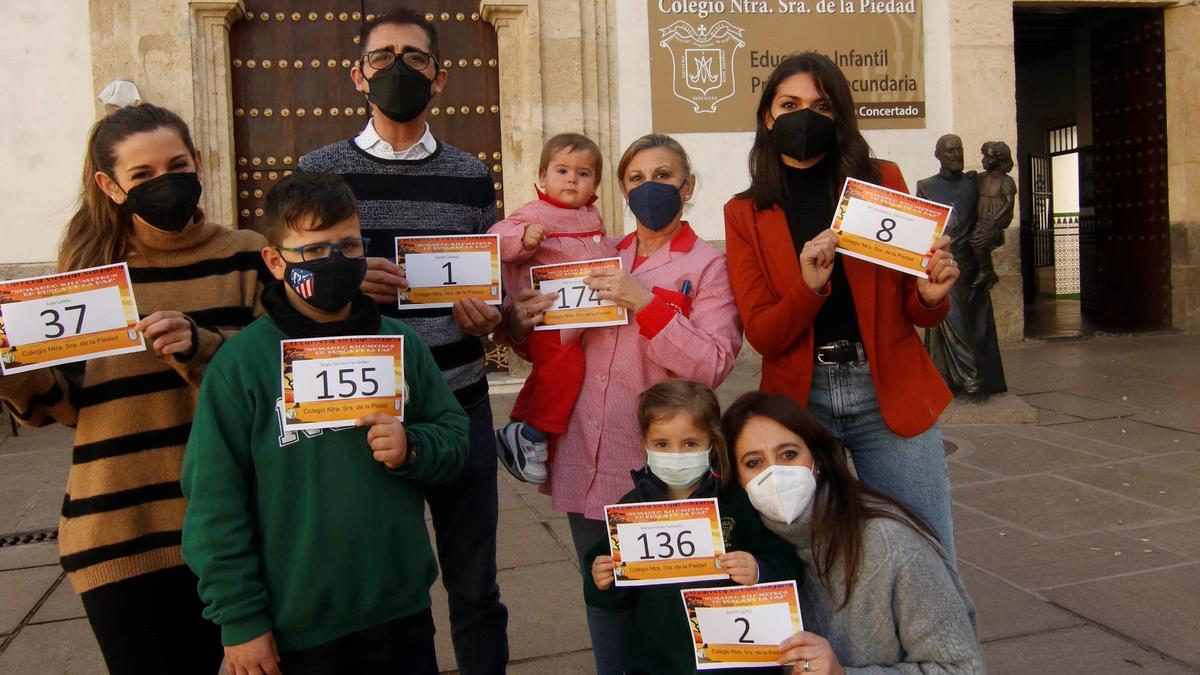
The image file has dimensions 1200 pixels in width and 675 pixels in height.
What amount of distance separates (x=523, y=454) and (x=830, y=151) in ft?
3.67

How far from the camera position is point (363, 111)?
27.9 feet

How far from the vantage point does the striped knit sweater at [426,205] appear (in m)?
2.62

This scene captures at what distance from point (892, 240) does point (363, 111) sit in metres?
6.85

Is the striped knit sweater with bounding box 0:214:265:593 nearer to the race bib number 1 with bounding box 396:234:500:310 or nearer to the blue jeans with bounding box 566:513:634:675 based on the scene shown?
the race bib number 1 with bounding box 396:234:500:310

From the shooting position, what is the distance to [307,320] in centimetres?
213

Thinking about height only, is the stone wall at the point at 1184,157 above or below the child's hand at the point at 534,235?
above

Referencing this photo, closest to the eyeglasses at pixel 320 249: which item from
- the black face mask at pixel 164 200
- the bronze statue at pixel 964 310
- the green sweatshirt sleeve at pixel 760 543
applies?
the black face mask at pixel 164 200

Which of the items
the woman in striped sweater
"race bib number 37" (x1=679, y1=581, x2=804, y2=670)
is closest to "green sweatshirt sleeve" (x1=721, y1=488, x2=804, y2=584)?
"race bib number 37" (x1=679, y1=581, x2=804, y2=670)

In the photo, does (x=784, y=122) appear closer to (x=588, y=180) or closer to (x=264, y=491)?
(x=588, y=180)

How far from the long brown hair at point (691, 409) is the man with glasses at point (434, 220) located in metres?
0.50

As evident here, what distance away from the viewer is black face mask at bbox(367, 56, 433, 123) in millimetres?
2586

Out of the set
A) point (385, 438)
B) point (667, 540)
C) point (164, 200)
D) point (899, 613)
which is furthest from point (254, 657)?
point (899, 613)

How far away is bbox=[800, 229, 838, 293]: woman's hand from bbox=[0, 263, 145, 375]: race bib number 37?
4.79 feet

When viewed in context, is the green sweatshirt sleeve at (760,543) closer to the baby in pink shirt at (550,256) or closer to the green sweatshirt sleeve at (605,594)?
the green sweatshirt sleeve at (605,594)
